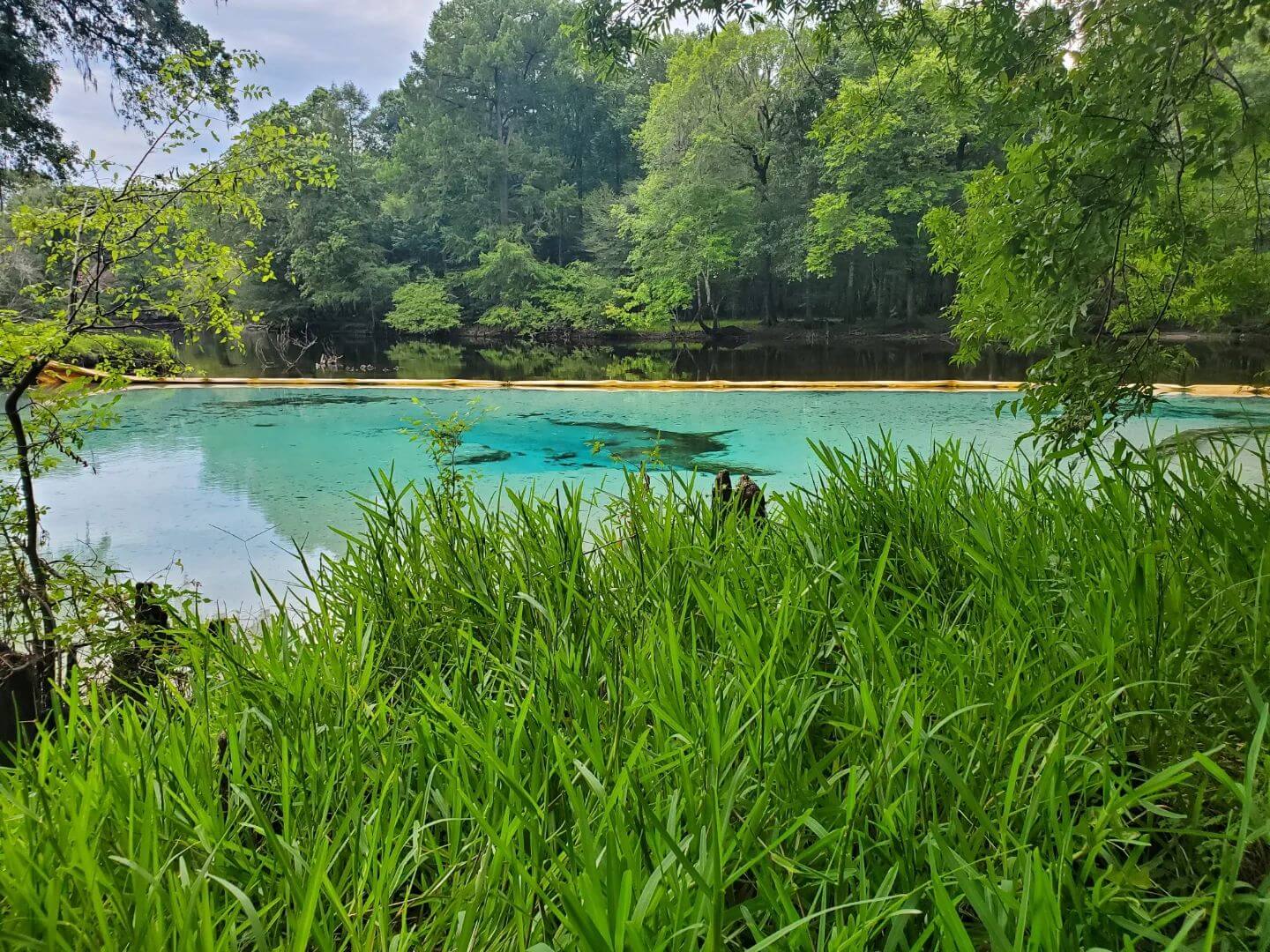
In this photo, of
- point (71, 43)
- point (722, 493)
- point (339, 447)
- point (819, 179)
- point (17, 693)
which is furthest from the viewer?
point (819, 179)

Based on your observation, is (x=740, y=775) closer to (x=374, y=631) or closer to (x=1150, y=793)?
(x=1150, y=793)

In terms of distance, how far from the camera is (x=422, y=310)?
2162cm

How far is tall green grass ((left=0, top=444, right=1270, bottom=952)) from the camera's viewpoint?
695 mm

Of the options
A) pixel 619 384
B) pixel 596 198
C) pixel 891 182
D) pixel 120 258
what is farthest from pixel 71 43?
pixel 596 198

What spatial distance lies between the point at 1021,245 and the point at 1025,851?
1410mm

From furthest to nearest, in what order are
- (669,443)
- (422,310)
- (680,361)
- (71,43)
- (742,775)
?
(422,310) < (680,361) < (669,443) < (71,43) < (742,775)

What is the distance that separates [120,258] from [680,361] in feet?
42.5

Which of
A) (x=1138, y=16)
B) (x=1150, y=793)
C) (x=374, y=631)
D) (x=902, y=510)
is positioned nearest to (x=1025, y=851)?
(x=1150, y=793)

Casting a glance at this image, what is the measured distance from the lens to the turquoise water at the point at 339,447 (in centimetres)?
457

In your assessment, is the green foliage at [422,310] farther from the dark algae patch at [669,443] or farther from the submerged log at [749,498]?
the submerged log at [749,498]

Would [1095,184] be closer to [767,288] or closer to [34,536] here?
[34,536]

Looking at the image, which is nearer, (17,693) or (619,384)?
(17,693)

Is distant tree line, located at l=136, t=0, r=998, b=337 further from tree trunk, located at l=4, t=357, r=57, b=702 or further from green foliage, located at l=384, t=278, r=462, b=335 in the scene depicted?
tree trunk, located at l=4, t=357, r=57, b=702

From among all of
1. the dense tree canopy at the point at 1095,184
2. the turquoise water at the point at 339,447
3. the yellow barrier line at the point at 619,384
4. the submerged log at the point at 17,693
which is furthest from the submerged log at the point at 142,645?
the yellow barrier line at the point at 619,384
